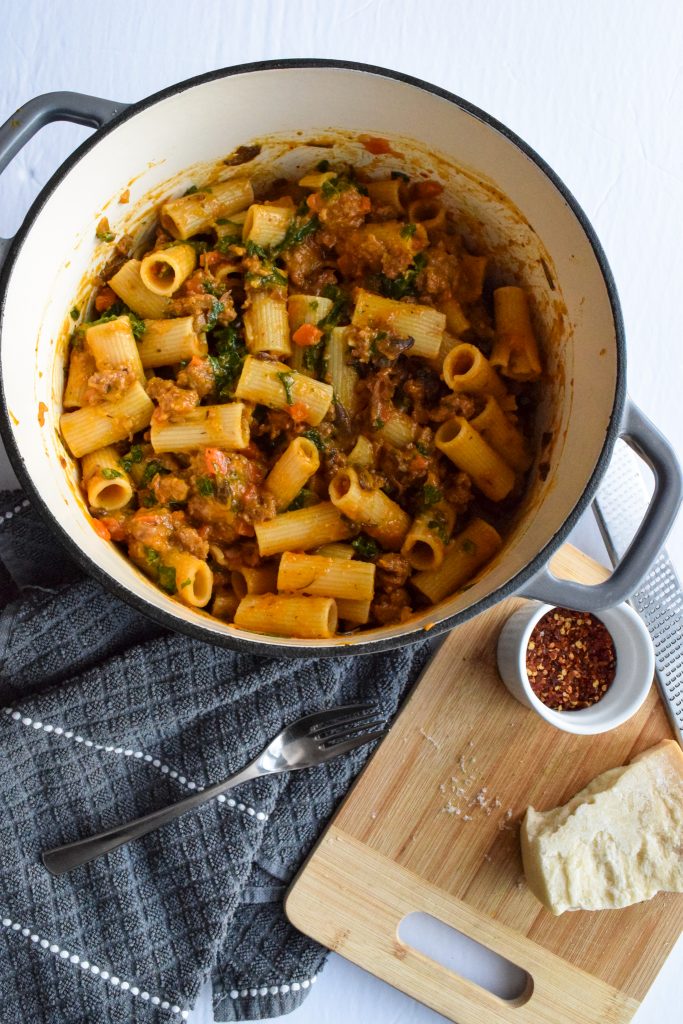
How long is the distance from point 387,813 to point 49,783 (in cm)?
102

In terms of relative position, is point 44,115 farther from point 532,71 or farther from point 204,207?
point 532,71

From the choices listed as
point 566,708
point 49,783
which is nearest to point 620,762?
point 566,708

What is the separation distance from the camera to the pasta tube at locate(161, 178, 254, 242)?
7.98 feet

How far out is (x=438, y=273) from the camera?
242 centimetres

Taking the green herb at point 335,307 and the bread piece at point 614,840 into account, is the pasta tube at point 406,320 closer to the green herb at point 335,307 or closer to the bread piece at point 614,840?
the green herb at point 335,307

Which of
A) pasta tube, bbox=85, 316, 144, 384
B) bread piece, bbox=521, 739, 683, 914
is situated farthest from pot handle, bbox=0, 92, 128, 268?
bread piece, bbox=521, 739, 683, 914

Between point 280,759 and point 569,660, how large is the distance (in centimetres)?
93

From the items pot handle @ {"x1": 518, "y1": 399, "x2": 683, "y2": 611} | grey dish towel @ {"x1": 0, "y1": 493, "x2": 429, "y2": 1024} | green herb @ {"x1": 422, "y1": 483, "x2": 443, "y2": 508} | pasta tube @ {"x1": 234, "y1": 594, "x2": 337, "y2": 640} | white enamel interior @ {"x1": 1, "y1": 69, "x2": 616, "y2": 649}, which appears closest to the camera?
pot handle @ {"x1": 518, "y1": 399, "x2": 683, "y2": 611}

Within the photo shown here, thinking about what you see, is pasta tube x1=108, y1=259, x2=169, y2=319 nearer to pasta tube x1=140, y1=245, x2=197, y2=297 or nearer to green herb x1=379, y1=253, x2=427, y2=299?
pasta tube x1=140, y1=245, x2=197, y2=297

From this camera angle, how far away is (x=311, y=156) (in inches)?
98.4

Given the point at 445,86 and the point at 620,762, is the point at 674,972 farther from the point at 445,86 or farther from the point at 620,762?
the point at 445,86

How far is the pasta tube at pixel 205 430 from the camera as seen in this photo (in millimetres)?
2281

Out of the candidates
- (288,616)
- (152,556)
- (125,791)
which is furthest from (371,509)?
(125,791)

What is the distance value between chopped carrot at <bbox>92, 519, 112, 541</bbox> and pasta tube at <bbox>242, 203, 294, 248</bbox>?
867mm
